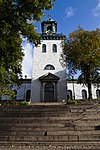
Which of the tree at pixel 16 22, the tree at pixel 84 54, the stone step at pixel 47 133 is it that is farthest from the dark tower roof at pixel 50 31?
the stone step at pixel 47 133

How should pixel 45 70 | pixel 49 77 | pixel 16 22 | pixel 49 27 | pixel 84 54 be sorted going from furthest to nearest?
pixel 49 27 < pixel 45 70 < pixel 49 77 < pixel 84 54 < pixel 16 22

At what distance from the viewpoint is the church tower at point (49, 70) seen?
33.9 meters

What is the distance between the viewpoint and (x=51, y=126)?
14430 mm

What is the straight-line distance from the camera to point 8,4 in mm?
16172

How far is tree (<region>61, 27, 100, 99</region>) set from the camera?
100 ft

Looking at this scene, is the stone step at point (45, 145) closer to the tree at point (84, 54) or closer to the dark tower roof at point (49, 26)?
the tree at point (84, 54)

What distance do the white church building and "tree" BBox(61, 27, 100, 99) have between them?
111 inches

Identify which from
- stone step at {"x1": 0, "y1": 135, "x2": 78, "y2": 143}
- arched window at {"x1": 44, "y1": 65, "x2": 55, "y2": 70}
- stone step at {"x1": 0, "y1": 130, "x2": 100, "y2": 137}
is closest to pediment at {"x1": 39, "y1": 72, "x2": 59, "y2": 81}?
arched window at {"x1": 44, "y1": 65, "x2": 55, "y2": 70}

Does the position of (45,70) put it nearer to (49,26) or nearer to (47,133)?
(49,26)

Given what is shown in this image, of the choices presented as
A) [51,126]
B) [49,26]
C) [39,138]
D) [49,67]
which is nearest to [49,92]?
[49,67]

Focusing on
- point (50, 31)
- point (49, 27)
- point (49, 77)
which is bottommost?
point (49, 77)

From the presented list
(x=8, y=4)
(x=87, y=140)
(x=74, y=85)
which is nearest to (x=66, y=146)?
(x=87, y=140)

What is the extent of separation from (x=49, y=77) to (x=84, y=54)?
744 centimetres

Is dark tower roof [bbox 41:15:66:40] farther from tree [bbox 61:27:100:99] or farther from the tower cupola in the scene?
tree [bbox 61:27:100:99]
